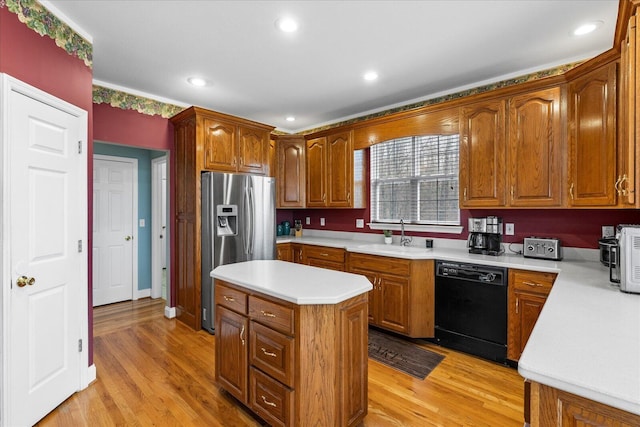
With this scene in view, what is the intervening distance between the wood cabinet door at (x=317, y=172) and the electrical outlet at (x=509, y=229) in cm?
228

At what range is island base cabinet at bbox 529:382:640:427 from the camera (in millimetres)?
818

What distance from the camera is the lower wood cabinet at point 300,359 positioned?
1.63 meters

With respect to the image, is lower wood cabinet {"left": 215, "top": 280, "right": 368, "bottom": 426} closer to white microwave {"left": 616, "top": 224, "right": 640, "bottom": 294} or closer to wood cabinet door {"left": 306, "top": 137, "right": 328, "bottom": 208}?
white microwave {"left": 616, "top": 224, "right": 640, "bottom": 294}

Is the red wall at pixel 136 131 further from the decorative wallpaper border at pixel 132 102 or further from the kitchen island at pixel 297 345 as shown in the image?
the kitchen island at pixel 297 345

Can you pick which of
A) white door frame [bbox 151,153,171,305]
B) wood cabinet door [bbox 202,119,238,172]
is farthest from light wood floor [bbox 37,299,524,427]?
wood cabinet door [bbox 202,119,238,172]

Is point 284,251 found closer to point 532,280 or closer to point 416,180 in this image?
point 416,180

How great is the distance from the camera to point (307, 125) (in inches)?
200

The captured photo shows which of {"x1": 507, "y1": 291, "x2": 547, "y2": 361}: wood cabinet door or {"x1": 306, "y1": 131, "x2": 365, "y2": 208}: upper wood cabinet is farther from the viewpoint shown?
{"x1": 306, "y1": 131, "x2": 365, "y2": 208}: upper wood cabinet

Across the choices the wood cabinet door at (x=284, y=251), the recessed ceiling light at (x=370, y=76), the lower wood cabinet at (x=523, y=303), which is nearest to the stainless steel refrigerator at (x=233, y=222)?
the wood cabinet door at (x=284, y=251)

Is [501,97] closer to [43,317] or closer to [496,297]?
[496,297]

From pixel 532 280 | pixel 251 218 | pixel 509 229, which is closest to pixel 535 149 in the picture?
pixel 509 229

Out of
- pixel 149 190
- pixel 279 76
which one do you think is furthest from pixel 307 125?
pixel 149 190

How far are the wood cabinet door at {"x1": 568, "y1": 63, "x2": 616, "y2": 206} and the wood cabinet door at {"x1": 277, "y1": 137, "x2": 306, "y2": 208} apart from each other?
3.23m

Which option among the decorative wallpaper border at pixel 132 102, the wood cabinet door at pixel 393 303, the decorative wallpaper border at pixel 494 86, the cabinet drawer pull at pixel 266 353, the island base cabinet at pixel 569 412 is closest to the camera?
the island base cabinet at pixel 569 412
